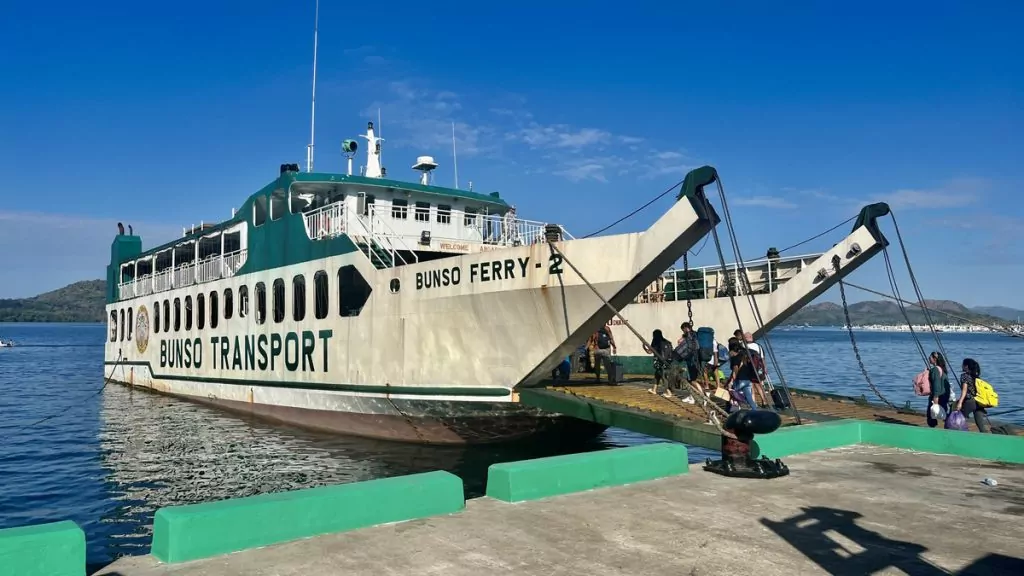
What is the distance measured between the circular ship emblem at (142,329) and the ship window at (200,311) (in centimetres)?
614

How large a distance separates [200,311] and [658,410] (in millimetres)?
17752

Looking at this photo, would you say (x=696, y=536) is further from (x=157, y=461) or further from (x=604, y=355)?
(x=157, y=461)

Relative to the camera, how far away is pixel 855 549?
524cm

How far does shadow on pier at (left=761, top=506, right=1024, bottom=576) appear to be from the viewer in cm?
480

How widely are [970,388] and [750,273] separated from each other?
41.2 ft

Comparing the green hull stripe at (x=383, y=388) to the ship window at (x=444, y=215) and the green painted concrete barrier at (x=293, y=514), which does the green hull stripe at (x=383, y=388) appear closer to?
the ship window at (x=444, y=215)

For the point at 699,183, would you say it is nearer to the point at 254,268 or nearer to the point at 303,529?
the point at 303,529

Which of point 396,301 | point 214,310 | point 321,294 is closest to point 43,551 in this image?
point 396,301

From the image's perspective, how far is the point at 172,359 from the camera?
993 inches

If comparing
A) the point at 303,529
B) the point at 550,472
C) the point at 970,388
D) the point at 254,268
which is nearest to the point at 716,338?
the point at 970,388

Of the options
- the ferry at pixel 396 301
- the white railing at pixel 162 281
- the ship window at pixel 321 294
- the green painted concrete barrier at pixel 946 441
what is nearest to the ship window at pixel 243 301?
the ferry at pixel 396 301

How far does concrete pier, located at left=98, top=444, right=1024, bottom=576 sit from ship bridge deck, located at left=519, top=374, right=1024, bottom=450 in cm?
239

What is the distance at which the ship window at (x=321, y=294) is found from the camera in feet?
53.6

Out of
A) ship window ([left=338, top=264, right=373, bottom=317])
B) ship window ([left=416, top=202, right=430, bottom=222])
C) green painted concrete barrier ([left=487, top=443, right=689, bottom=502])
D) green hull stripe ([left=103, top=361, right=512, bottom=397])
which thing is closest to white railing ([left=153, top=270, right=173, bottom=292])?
green hull stripe ([left=103, top=361, right=512, bottom=397])
